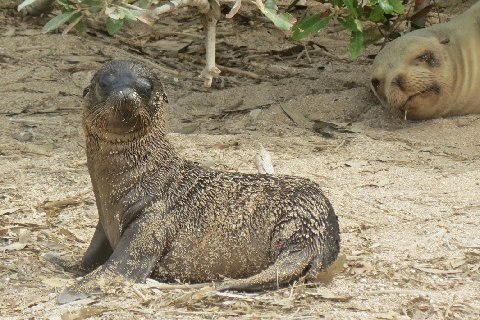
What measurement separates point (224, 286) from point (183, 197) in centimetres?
55

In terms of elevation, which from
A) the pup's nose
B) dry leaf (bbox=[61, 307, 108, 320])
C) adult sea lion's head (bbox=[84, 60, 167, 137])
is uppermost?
adult sea lion's head (bbox=[84, 60, 167, 137])

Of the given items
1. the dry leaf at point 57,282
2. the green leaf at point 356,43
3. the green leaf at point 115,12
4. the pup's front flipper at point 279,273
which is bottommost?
the dry leaf at point 57,282

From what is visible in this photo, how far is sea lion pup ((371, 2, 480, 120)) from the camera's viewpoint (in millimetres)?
8172

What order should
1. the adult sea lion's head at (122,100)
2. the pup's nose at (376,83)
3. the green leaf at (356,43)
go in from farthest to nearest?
the pup's nose at (376,83), the green leaf at (356,43), the adult sea lion's head at (122,100)

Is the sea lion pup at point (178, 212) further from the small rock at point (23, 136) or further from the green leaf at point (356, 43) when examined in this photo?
the green leaf at point (356, 43)

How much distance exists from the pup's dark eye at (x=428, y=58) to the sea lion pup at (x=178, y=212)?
385cm

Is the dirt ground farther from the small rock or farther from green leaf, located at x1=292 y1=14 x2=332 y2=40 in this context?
green leaf, located at x1=292 y1=14 x2=332 y2=40

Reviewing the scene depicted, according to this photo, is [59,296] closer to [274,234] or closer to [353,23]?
[274,234]

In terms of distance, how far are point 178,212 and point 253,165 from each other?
6.58ft

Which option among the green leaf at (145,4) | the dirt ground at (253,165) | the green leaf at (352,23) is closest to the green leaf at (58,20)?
the green leaf at (145,4)

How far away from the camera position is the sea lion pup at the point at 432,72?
817 centimetres

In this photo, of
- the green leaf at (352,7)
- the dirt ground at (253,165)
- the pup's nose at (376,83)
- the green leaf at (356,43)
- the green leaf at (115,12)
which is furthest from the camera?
the pup's nose at (376,83)

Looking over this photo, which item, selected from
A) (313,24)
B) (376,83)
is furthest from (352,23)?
(376,83)

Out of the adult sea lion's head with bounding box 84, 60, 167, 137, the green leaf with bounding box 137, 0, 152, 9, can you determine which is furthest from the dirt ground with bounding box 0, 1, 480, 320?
the green leaf with bounding box 137, 0, 152, 9
